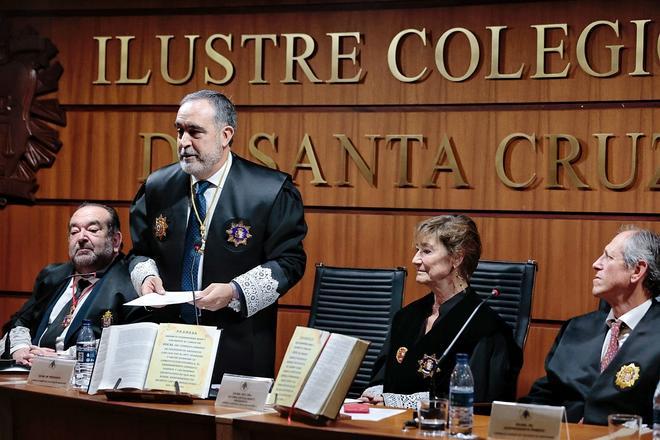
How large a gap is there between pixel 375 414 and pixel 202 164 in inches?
47.8

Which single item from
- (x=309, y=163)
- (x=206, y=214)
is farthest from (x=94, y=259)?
(x=309, y=163)

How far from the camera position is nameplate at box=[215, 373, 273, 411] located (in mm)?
3209

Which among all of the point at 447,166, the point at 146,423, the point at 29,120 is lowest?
the point at 146,423

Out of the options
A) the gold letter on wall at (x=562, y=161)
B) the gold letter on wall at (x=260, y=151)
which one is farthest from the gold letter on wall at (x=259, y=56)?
the gold letter on wall at (x=562, y=161)

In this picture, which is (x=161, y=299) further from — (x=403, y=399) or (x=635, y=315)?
(x=635, y=315)

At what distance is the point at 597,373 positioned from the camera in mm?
3678

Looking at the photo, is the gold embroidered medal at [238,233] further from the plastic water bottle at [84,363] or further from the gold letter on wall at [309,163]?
the gold letter on wall at [309,163]

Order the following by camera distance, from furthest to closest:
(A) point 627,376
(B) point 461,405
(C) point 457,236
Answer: (C) point 457,236, (A) point 627,376, (B) point 461,405

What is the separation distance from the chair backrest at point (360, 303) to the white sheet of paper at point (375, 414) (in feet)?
4.85

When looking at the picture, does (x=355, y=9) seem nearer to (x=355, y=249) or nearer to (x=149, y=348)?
(x=355, y=249)

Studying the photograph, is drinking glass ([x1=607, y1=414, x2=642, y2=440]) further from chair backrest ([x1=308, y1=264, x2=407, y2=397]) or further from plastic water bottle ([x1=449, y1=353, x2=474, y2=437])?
chair backrest ([x1=308, y1=264, x2=407, y2=397])

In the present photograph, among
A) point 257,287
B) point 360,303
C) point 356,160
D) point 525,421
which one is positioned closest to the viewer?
point 525,421

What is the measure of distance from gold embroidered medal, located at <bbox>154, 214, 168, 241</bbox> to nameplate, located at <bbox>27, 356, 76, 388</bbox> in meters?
0.59

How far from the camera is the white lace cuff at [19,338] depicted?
181 inches
